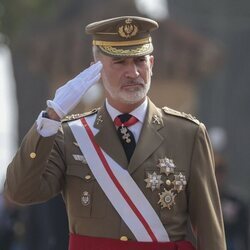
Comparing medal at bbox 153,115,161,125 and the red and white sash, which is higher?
medal at bbox 153,115,161,125

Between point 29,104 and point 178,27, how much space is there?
440 cm

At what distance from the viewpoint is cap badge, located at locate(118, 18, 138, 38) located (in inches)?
306

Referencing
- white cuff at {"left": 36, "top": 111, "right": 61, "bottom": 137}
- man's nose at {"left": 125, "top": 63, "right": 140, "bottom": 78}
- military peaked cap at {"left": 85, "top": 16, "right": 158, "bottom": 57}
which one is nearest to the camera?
white cuff at {"left": 36, "top": 111, "right": 61, "bottom": 137}

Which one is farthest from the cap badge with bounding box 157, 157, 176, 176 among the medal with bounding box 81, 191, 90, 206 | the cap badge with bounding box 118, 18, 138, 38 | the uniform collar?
the cap badge with bounding box 118, 18, 138, 38

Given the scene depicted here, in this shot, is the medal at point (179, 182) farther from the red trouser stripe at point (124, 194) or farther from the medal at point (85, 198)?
the medal at point (85, 198)

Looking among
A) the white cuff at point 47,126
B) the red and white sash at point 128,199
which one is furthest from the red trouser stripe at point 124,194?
the white cuff at point 47,126

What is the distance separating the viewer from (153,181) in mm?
7613

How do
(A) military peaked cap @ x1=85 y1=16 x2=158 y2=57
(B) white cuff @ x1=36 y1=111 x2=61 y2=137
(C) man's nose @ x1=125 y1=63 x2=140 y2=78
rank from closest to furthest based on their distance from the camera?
(B) white cuff @ x1=36 y1=111 x2=61 y2=137, (C) man's nose @ x1=125 y1=63 x2=140 y2=78, (A) military peaked cap @ x1=85 y1=16 x2=158 y2=57

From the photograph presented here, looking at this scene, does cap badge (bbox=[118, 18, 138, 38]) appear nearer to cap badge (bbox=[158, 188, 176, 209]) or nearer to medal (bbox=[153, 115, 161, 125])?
medal (bbox=[153, 115, 161, 125])

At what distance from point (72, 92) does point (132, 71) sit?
31 cm

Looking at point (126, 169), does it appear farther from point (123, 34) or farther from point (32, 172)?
point (123, 34)

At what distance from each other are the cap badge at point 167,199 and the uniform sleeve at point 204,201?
10 cm

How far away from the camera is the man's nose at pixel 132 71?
755 cm

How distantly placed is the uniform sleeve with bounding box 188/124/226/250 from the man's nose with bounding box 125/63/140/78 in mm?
442
